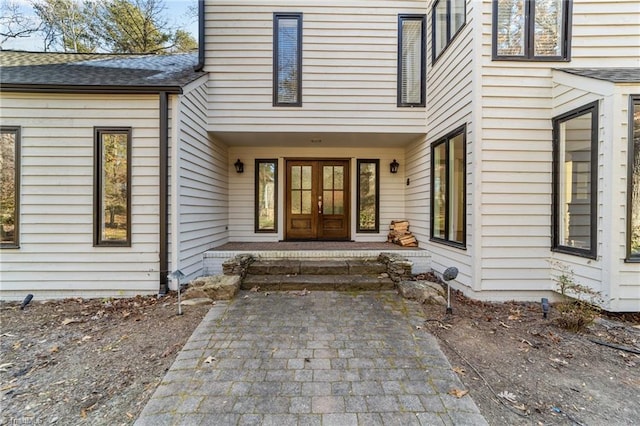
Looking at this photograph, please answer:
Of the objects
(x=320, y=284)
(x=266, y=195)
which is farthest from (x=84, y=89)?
(x=320, y=284)

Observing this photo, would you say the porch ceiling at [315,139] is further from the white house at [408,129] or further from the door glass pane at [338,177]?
the door glass pane at [338,177]

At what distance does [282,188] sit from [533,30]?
16.7ft

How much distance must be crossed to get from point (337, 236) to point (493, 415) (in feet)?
16.3

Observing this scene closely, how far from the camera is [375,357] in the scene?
257cm

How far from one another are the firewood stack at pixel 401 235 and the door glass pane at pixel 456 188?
1345 millimetres

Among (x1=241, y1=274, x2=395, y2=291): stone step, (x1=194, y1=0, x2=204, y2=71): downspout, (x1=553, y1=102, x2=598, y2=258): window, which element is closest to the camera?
(x1=553, y1=102, x2=598, y2=258): window

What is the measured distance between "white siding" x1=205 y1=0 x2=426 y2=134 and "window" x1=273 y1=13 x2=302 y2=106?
0.10 metres

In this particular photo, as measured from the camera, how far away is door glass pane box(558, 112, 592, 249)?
3480 millimetres

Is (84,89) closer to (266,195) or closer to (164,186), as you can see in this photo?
(164,186)

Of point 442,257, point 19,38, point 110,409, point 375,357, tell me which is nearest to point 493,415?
point 375,357

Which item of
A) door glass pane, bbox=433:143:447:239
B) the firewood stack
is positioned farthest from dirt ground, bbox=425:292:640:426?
the firewood stack

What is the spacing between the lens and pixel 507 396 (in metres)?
2.08

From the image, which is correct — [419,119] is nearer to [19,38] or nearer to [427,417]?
[427,417]

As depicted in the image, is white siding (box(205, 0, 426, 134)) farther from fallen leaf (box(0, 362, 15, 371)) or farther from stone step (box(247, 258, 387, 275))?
→ fallen leaf (box(0, 362, 15, 371))
